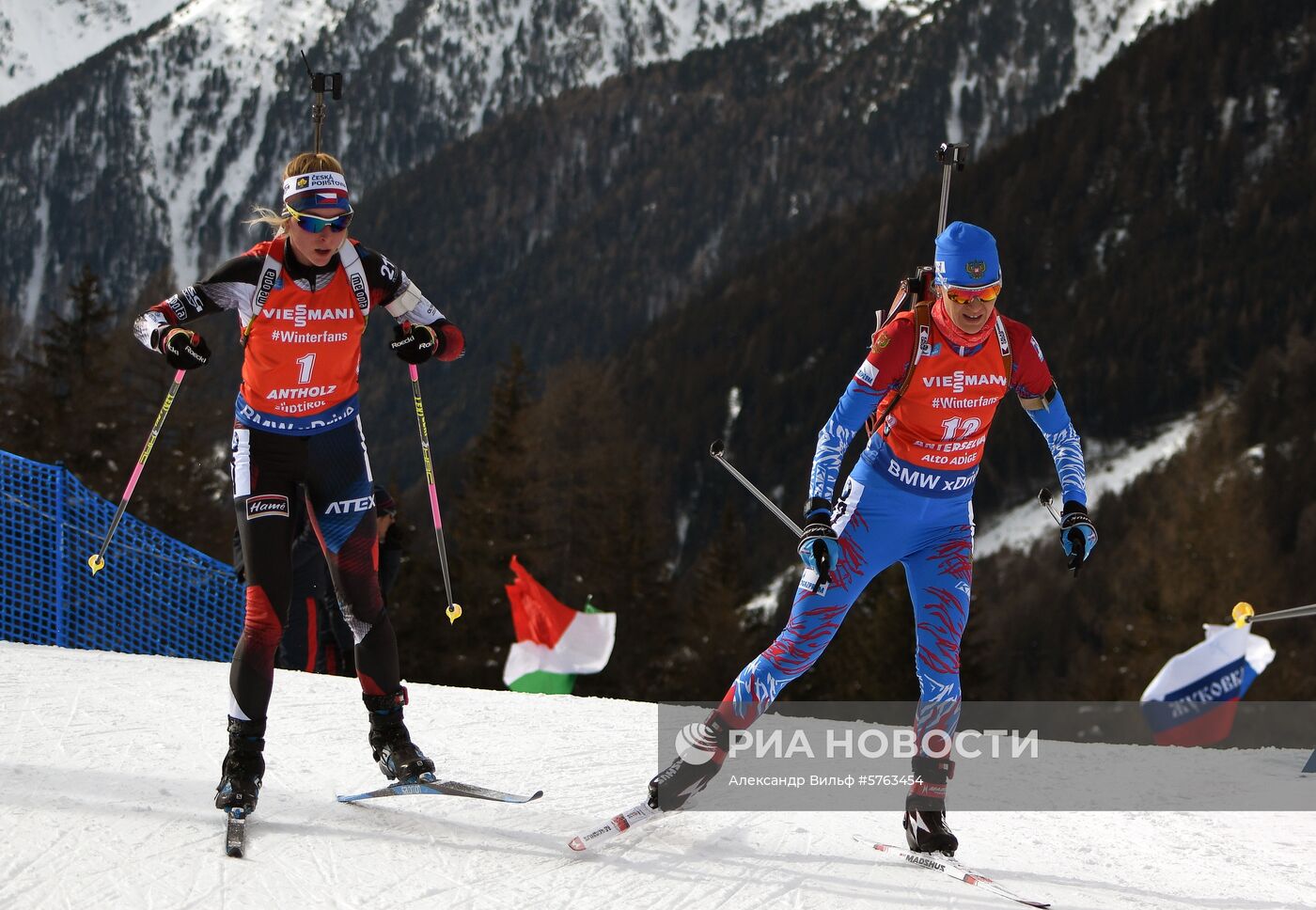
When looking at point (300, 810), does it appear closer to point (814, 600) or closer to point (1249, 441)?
point (814, 600)

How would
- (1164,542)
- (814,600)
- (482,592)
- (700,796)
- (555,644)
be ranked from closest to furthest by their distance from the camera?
(814,600) < (700,796) < (555,644) < (482,592) < (1164,542)

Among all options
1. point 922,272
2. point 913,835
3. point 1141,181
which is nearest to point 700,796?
point 913,835

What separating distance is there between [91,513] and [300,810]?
217 inches

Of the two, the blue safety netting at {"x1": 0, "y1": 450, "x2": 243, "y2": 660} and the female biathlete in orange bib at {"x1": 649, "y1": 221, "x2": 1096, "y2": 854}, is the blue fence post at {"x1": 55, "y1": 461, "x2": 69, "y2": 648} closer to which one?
the blue safety netting at {"x1": 0, "y1": 450, "x2": 243, "y2": 660}

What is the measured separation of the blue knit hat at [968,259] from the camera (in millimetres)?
4137

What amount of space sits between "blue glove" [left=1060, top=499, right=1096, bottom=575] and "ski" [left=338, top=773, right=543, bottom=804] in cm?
196

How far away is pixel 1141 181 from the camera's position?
9994 centimetres

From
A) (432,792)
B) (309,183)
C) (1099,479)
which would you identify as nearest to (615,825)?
(432,792)

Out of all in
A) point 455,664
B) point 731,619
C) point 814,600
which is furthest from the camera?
point 731,619

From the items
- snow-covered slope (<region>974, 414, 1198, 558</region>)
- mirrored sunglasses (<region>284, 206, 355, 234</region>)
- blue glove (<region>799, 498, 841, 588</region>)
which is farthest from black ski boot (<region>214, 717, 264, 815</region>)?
snow-covered slope (<region>974, 414, 1198, 558</region>)

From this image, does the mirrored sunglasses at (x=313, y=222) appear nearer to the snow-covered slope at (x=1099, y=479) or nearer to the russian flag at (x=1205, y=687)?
the russian flag at (x=1205, y=687)

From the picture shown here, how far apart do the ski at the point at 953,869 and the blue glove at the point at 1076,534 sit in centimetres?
99

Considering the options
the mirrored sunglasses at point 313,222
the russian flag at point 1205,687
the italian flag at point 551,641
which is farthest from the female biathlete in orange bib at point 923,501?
the italian flag at point 551,641

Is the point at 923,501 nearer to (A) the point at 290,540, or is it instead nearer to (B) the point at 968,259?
(B) the point at 968,259
